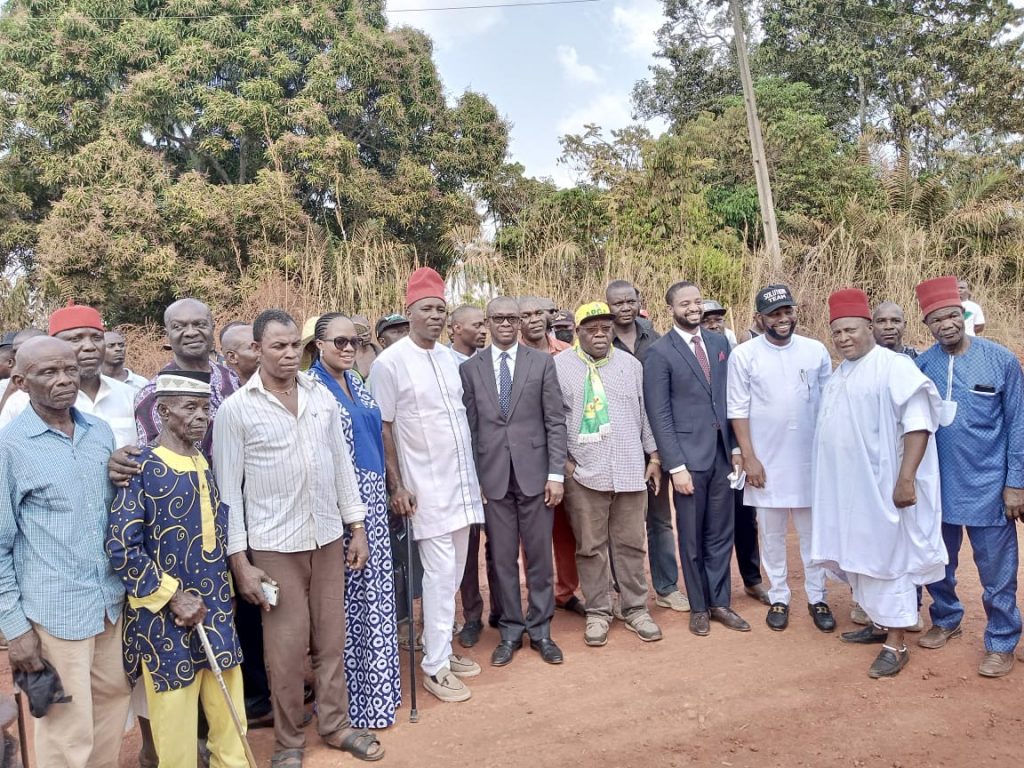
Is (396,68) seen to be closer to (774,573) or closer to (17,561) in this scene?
(774,573)

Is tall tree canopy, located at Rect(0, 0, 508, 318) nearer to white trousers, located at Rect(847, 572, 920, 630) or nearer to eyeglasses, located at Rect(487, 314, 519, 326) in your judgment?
eyeglasses, located at Rect(487, 314, 519, 326)

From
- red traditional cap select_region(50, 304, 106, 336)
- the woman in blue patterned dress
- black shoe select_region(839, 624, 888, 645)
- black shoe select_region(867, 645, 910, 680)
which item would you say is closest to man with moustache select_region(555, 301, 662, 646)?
black shoe select_region(839, 624, 888, 645)

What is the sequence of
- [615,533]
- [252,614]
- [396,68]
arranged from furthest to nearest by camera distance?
[396,68]
[615,533]
[252,614]

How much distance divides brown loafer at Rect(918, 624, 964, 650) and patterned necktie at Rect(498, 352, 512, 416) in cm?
275

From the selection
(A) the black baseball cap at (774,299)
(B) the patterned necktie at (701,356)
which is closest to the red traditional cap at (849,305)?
(A) the black baseball cap at (774,299)

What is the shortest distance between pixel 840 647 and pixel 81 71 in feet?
50.0

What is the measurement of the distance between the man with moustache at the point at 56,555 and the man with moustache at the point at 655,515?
3.54 meters

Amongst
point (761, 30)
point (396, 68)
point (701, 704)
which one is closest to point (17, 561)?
point (701, 704)

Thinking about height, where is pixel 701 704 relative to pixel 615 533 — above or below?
below

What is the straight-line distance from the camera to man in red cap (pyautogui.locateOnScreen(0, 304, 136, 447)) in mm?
4332

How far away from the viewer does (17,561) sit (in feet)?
9.98

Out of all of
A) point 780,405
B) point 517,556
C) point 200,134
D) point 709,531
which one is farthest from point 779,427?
point 200,134

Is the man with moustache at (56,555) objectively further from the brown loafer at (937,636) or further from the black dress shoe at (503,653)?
the brown loafer at (937,636)

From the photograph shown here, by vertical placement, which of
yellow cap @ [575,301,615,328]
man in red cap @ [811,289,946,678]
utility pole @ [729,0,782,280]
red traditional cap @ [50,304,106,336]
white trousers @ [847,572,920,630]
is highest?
utility pole @ [729,0,782,280]
